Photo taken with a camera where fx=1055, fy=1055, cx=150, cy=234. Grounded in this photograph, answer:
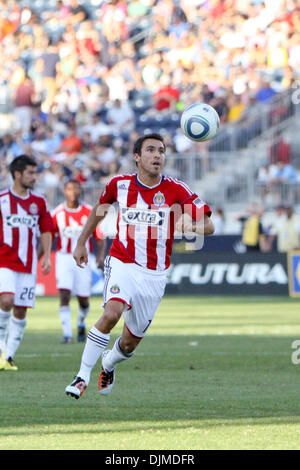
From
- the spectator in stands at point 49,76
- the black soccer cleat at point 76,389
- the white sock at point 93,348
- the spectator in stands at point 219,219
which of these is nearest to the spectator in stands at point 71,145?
the spectator in stands at point 49,76

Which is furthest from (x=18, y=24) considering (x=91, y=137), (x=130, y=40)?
(x=91, y=137)

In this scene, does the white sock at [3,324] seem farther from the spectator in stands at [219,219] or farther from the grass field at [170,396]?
the spectator in stands at [219,219]

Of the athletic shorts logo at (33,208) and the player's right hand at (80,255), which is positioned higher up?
the athletic shorts logo at (33,208)

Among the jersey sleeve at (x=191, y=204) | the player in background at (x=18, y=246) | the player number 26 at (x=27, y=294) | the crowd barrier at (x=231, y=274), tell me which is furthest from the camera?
the crowd barrier at (x=231, y=274)

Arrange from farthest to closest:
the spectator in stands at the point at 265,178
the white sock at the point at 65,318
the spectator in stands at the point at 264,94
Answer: the spectator in stands at the point at 264,94 → the spectator in stands at the point at 265,178 → the white sock at the point at 65,318

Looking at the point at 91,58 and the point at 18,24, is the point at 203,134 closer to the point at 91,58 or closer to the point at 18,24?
the point at 91,58

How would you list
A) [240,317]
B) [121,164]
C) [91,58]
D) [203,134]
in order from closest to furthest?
[203,134] → [240,317] → [121,164] → [91,58]

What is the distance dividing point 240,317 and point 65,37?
16.6 metres

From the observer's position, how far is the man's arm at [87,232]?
29.9ft

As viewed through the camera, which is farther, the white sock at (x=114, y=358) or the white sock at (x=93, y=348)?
the white sock at (x=114, y=358)

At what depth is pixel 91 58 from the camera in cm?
3231

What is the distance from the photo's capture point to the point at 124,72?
31109mm

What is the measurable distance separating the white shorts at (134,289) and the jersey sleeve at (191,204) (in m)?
0.59

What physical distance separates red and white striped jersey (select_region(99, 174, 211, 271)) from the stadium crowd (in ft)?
59.5
